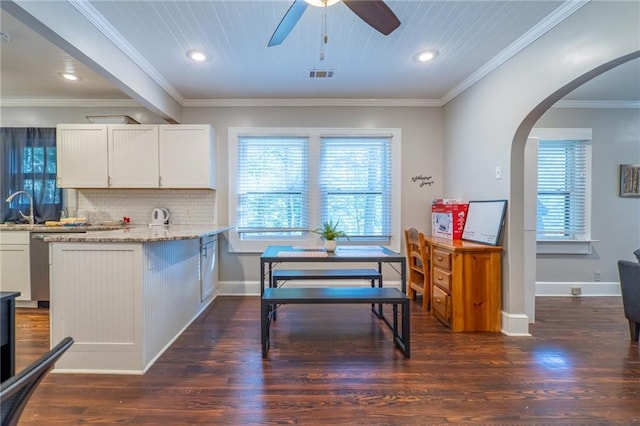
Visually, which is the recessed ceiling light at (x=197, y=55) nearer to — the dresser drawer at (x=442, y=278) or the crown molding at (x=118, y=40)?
the crown molding at (x=118, y=40)

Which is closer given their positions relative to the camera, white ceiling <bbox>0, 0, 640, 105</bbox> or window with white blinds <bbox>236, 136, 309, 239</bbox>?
white ceiling <bbox>0, 0, 640, 105</bbox>

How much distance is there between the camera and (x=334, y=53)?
9.08 feet

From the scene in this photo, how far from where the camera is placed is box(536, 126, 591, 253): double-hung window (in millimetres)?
3920

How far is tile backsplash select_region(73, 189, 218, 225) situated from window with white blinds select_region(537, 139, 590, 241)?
4537mm

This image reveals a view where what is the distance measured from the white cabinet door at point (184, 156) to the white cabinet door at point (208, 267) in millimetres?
735

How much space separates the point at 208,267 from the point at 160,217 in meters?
0.97

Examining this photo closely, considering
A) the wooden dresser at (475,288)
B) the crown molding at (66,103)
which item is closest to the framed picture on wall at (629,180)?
the wooden dresser at (475,288)

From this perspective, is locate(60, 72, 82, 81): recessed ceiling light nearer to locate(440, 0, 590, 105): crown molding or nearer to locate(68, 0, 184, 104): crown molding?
locate(68, 0, 184, 104): crown molding

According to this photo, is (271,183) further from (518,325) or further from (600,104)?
(600,104)

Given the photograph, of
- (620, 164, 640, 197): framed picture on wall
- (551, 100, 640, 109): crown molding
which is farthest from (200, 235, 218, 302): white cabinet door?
(620, 164, 640, 197): framed picture on wall

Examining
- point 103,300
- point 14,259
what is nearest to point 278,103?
point 103,300

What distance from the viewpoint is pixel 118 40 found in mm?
2445

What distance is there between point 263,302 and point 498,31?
298 cm

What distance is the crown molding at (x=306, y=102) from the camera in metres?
3.91
